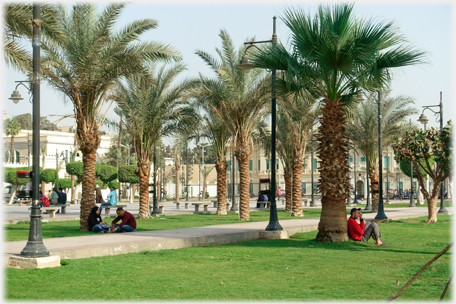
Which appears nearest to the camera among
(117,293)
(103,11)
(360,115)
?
(117,293)

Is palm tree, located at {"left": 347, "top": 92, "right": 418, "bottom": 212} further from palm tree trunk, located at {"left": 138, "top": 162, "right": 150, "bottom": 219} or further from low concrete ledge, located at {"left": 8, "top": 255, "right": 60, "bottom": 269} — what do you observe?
low concrete ledge, located at {"left": 8, "top": 255, "right": 60, "bottom": 269}

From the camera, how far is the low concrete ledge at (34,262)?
907 cm

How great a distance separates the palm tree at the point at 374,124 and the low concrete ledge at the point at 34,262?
23.6m

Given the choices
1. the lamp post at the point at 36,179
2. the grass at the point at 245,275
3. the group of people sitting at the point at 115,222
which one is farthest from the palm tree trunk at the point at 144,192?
the lamp post at the point at 36,179

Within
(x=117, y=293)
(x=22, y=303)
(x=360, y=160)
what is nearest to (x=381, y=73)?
(x=117, y=293)

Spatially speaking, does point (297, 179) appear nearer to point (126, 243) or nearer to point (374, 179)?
point (374, 179)

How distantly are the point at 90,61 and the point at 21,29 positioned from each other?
Result: 273 centimetres

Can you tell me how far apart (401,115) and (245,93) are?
541 inches

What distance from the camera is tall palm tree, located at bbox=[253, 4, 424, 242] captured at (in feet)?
42.0

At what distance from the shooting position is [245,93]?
77.2ft

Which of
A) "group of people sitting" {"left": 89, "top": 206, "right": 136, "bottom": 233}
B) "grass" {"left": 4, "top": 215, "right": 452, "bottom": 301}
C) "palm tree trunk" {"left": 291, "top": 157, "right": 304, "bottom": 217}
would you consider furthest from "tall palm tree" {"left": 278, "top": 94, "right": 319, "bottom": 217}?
"grass" {"left": 4, "top": 215, "right": 452, "bottom": 301}

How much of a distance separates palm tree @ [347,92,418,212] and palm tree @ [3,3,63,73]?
1892 cm

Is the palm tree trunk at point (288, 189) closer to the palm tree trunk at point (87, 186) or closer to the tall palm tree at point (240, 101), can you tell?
the tall palm tree at point (240, 101)

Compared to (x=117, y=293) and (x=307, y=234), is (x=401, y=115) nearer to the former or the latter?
(x=307, y=234)
